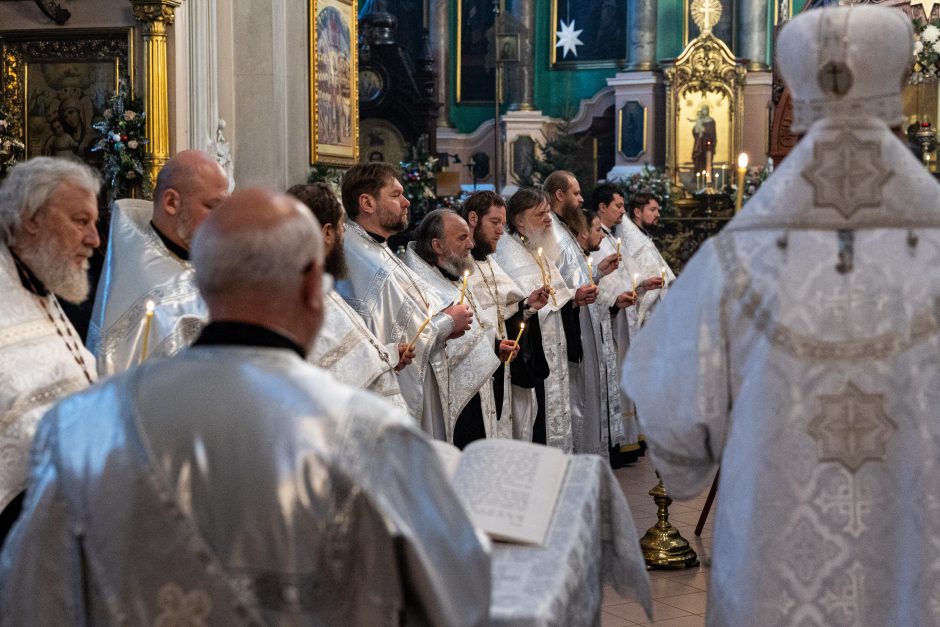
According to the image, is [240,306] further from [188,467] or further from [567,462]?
[567,462]

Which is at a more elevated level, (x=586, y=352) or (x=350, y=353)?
(x=350, y=353)

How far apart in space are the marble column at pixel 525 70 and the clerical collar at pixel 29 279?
2119 centimetres

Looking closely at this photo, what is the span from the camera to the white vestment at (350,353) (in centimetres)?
426

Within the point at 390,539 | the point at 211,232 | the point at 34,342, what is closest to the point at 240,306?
the point at 211,232

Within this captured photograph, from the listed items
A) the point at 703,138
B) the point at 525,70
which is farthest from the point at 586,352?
the point at 525,70

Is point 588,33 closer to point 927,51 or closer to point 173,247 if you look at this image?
point 927,51

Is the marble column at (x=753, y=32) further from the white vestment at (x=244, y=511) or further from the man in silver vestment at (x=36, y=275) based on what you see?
the white vestment at (x=244, y=511)

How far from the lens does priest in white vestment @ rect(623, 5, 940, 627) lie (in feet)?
9.43

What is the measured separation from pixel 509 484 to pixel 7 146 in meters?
6.79

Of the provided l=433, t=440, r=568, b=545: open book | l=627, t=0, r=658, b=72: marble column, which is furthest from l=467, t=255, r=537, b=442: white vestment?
l=627, t=0, r=658, b=72: marble column

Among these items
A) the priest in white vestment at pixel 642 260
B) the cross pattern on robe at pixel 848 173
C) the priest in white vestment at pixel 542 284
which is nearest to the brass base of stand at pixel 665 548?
the priest in white vestment at pixel 542 284

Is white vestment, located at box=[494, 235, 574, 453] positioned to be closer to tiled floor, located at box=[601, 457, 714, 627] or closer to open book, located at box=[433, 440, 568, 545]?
tiled floor, located at box=[601, 457, 714, 627]

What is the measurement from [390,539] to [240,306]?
0.42 m

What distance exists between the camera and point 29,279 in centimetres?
321
